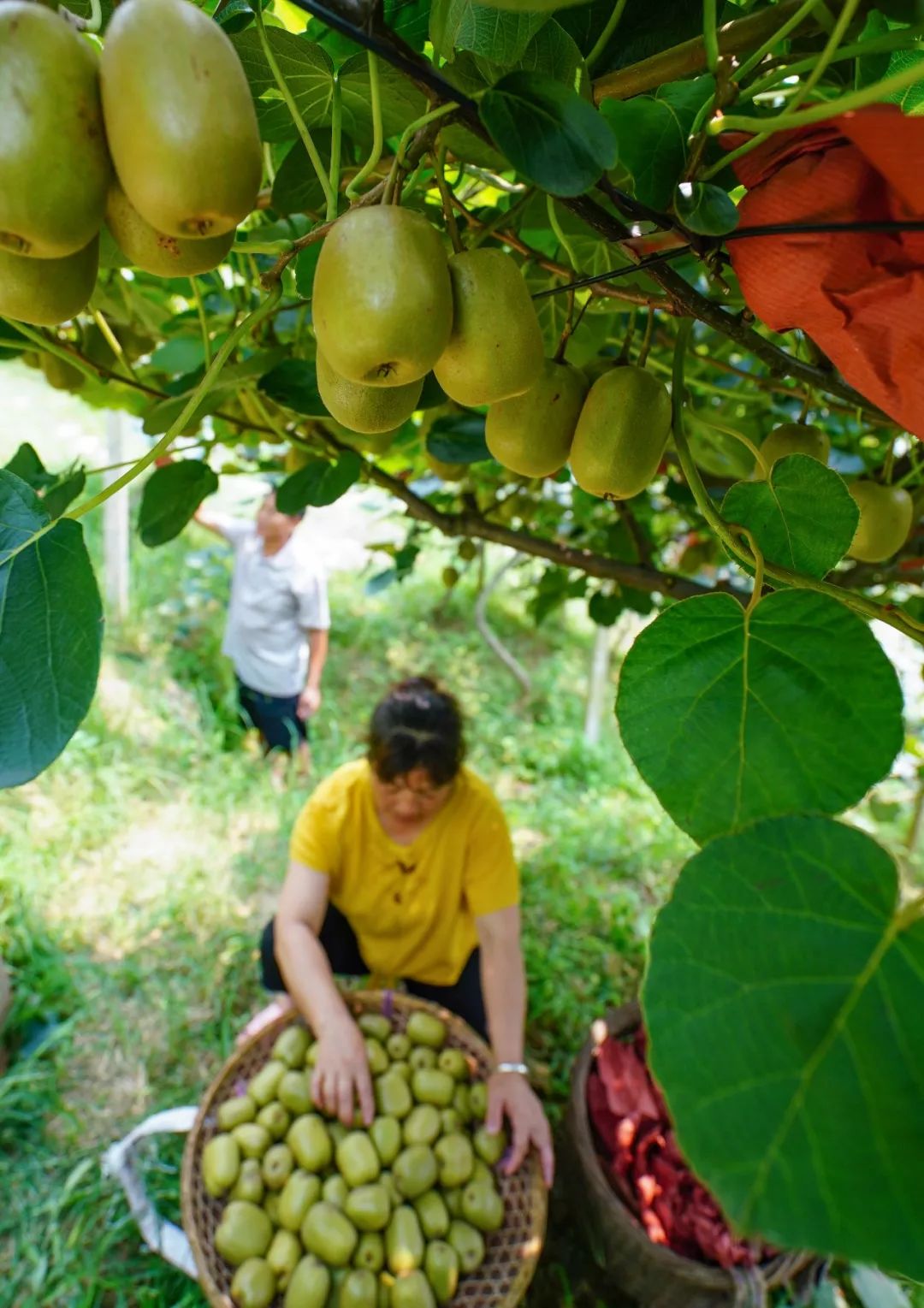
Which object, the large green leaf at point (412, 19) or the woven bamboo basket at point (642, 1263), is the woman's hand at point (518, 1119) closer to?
the woven bamboo basket at point (642, 1263)

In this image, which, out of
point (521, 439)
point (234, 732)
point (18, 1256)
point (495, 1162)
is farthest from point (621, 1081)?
point (234, 732)

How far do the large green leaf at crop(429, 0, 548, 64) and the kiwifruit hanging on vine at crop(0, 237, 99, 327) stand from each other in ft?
0.71

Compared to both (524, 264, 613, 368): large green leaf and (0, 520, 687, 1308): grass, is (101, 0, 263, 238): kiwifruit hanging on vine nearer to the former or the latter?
(524, 264, 613, 368): large green leaf

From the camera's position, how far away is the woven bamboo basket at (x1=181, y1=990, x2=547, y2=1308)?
1.53 meters

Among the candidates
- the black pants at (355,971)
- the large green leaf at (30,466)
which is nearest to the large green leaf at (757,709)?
the large green leaf at (30,466)

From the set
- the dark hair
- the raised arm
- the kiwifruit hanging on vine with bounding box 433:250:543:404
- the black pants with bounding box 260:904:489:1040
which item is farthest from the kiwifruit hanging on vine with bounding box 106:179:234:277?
the raised arm

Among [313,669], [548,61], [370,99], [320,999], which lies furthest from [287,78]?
[313,669]

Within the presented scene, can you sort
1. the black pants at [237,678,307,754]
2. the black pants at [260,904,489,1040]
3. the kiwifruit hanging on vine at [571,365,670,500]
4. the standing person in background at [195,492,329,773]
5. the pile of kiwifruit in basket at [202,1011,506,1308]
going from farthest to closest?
1. the black pants at [237,678,307,754]
2. the standing person in background at [195,492,329,773]
3. the black pants at [260,904,489,1040]
4. the pile of kiwifruit in basket at [202,1011,506,1308]
5. the kiwifruit hanging on vine at [571,365,670,500]

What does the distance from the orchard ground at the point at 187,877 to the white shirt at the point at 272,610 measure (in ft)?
1.23

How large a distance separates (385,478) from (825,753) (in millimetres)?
731

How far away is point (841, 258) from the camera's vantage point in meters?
0.44

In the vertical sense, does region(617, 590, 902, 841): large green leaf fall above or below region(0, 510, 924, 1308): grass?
above

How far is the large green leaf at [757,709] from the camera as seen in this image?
0.41m

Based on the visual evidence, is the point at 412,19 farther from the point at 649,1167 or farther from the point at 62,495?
the point at 649,1167
